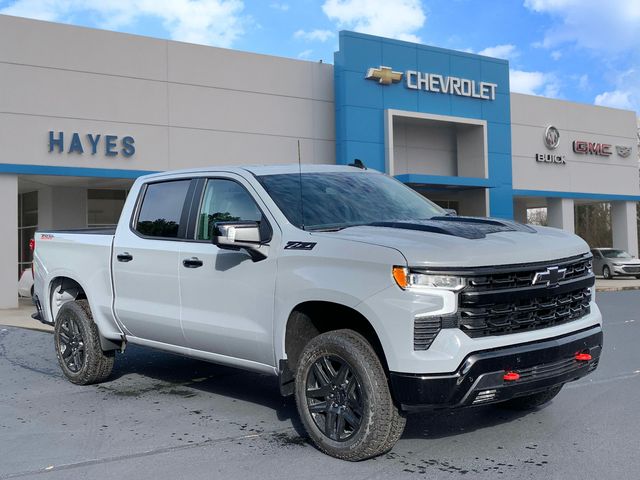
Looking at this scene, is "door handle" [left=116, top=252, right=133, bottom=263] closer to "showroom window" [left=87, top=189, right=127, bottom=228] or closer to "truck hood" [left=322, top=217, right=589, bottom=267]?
"truck hood" [left=322, top=217, right=589, bottom=267]

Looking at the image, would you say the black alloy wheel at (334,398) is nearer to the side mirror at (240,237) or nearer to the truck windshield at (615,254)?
the side mirror at (240,237)

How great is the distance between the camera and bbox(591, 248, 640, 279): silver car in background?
30016 mm

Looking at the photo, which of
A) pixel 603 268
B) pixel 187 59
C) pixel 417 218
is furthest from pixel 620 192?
pixel 417 218

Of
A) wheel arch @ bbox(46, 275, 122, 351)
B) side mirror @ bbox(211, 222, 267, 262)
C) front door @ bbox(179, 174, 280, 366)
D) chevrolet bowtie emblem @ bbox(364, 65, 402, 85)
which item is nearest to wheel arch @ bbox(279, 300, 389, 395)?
front door @ bbox(179, 174, 280, 366)

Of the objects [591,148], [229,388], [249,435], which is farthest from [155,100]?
[591,148]

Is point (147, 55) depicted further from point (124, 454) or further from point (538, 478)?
point (538, 478)

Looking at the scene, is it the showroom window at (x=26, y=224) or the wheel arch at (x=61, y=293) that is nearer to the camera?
the wheel arch at (x=61, y=293)

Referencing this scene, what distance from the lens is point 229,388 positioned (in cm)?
694

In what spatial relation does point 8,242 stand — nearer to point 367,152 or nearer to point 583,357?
point 367,152

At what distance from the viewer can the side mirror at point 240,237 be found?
484 centimetres

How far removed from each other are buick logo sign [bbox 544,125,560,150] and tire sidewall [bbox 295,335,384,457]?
89.3ft

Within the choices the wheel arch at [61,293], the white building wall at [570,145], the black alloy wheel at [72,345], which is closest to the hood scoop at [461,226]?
the black alloy wheel at [72,345]

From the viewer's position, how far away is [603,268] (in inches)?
1220

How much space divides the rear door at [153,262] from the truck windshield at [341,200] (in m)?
1.02
